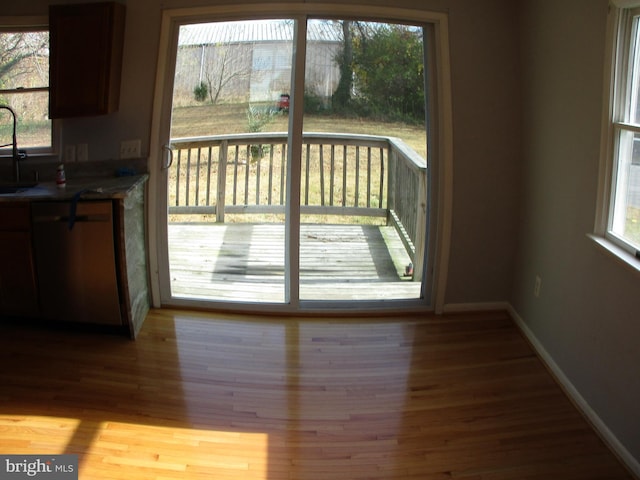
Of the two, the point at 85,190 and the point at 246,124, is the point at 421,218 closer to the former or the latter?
the point at 246,124

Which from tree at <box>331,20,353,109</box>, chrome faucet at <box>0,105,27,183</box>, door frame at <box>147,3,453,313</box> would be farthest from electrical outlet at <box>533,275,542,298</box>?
chrome faucet at <box>0,105,27,183</box>

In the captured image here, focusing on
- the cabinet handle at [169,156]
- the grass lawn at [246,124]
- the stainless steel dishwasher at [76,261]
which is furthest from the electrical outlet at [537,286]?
the stainless steel dishwasher at [76,261]

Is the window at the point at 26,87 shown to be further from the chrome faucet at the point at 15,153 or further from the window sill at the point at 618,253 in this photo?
the window sill at the point at 618,253

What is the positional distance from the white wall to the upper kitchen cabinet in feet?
7.84

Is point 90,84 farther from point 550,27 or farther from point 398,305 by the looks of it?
point 550,27

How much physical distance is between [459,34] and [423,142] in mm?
658

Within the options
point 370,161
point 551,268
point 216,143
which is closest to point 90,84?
point 216,143

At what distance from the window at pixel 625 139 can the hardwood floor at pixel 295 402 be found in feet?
3.06

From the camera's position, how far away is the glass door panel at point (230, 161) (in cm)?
309

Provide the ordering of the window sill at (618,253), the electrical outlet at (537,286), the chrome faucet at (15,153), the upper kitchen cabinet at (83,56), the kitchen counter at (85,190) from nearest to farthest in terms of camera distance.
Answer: the window sill at (618,253) → the kitchen counter at (85,190) → the upper kitchen cabinet at (83,56) → the electrical outlet at (537,286) → the chrome faucet at (15,153)

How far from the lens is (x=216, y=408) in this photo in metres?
2.50

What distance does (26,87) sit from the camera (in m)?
3.22

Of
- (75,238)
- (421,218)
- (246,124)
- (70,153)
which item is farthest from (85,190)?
(421,218)

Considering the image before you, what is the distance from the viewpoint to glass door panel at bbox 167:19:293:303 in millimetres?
3090
